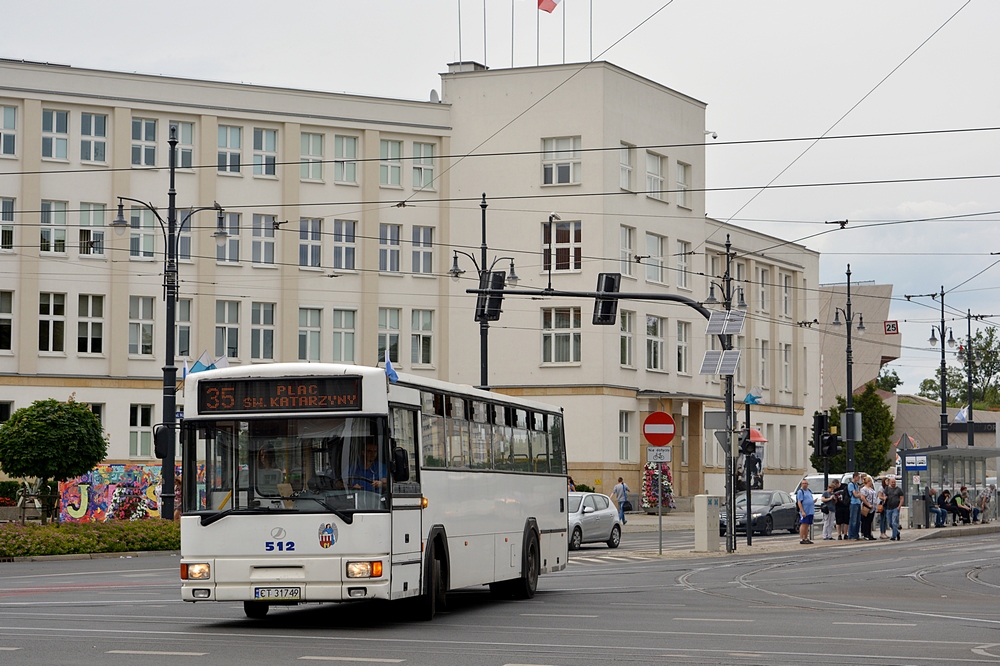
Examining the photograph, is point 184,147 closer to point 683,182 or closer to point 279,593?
point 683,182

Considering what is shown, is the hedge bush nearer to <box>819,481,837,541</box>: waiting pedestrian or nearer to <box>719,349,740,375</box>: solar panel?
<box>719,349,740,375</box>: solar panel

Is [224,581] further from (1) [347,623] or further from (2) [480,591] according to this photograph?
(2) [480,591]

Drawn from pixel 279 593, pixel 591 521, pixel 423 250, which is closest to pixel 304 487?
pixel 279 593

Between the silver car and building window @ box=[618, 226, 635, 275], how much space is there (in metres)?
23.6

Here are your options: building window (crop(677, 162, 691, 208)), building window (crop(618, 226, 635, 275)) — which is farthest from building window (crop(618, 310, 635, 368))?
building window (crop(677, 162, 691, 208))

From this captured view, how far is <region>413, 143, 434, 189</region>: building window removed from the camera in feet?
198

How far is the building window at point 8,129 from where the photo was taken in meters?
54.0

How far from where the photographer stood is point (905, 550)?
36.9m

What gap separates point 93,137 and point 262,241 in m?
7.31

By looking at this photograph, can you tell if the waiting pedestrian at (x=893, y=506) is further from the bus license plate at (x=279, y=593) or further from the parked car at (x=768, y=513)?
the bus license plate at (x=279, y=593)

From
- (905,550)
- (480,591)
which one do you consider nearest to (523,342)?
(905,550)

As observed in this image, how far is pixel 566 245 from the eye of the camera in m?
60.0

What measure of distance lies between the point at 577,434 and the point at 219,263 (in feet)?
50.0

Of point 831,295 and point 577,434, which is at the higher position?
point 831,295
